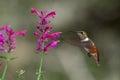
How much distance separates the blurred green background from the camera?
12.4 meters

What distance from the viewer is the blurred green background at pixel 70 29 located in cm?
1236

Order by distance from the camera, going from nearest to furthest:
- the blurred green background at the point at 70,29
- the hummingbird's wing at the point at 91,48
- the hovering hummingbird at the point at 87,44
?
the hovering hummingbird at the point at 87,44, the hummingbird's wing at the point at 91,48, the blurred green background at the point at 70,29

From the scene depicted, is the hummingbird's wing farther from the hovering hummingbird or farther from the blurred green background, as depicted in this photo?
the blurred green background

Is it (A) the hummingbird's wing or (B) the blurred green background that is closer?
(A) the hummingbird's wing

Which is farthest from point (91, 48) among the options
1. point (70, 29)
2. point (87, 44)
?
point (70, 29)

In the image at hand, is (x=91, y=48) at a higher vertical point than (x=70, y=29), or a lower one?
higher

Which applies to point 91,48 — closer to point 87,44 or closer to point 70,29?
point 87,44

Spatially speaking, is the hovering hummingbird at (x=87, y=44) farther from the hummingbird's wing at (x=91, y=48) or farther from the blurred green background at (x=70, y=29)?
the blurred green background at (x=70, y=29)

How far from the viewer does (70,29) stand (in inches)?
523

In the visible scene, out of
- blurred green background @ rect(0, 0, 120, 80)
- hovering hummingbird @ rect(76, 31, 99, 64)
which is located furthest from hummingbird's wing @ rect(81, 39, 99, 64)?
blurred green background @ rect(0, 0, 120, 80)

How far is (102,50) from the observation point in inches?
519

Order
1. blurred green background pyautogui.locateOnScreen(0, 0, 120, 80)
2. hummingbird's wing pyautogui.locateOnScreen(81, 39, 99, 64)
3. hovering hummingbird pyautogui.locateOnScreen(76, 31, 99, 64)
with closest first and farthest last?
hovering hummingbird pyautogui.locateOnScreen(76, 31, 99, 64) → hummingbird's wing pyautogui.locateOnScreen(81, 39, 99, 64) → blurred green background pyautogui.locateOnScreen(0, 0, 120, 80)

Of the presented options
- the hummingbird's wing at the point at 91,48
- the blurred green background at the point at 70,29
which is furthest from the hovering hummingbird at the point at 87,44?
the blurred green background at the point at 70,29

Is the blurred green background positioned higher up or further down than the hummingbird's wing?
further down
